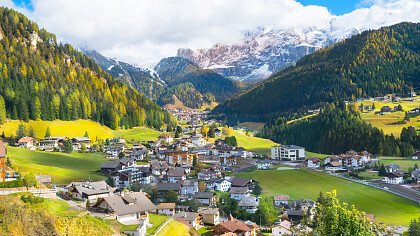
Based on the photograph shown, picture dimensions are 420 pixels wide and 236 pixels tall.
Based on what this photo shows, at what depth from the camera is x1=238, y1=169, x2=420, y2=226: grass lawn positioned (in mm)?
68438

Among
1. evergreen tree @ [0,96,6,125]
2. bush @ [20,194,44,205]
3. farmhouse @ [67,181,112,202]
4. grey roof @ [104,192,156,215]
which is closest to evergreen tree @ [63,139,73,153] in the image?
evergreen tree @ [0,96,6,125]

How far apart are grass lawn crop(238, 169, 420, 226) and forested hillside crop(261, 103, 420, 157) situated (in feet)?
129

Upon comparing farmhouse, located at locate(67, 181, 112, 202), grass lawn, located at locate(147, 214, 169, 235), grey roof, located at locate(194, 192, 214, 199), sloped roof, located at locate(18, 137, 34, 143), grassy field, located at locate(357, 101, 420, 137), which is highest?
grassy field, located at locate(357, 101, 420, 137)

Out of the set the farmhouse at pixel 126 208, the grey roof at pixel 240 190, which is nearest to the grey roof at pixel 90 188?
the farmhouse at pixel 126 208

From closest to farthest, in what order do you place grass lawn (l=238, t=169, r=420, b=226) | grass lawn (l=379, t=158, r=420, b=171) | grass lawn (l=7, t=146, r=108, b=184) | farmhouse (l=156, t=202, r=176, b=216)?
1. farmhouse (l=156, t=202, r=176, b=216)
2. grass lawn (l=238, t=169, r=420, b=226)
3. grass lawn (l=7, t=146, r=108, b=184)
4. grass lawn (l=379, t=158, r=420, b=171)

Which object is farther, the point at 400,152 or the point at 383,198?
the point at 400,152

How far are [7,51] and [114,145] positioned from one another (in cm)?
5416

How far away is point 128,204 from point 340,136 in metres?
107

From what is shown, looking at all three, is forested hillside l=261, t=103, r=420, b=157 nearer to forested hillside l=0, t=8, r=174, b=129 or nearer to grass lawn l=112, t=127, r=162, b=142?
grass lawn l=112, t=127, r=162, b=142

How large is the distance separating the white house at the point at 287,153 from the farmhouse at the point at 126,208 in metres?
80.8

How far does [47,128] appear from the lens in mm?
115375

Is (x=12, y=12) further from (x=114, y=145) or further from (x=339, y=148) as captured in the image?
(x=339, y=148)

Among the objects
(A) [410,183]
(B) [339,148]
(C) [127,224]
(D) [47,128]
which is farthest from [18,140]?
(B) [339,148]

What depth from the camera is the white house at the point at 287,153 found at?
126875 millimetres
